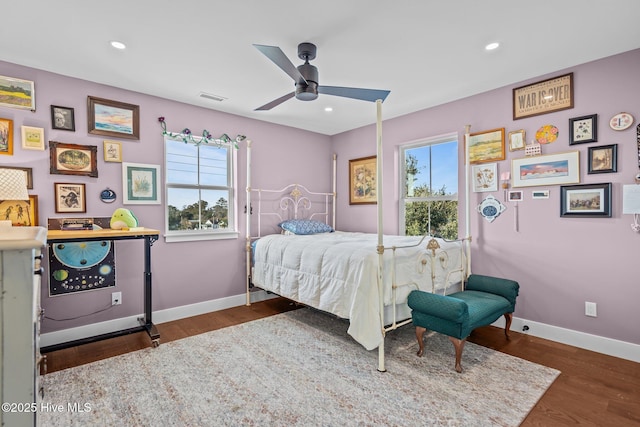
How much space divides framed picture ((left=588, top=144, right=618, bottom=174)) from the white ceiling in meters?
0.76

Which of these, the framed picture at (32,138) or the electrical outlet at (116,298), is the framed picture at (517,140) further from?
the framed picture at (32,138)

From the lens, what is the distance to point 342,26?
2146 millimetres

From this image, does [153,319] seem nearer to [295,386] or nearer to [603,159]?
[295,386]

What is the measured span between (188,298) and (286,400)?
209 cm

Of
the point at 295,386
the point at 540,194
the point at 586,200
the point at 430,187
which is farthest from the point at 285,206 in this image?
the point at 586,200

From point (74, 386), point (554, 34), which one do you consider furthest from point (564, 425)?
point (74, 386)

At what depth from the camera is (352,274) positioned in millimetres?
2518

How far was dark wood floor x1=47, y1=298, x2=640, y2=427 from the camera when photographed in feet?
6.07

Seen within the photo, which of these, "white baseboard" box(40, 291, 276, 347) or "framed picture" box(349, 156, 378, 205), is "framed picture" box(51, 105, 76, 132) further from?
"framed picture" box(349, 156, 378, 205)

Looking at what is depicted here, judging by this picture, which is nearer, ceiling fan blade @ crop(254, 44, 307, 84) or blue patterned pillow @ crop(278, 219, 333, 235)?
ceiling fan blade @ crop(254, 44, 307, 84)

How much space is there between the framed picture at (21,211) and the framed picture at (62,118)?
0.67 metres

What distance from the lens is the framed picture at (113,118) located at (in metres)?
2.98

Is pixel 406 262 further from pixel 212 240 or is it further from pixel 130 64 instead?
pixel 130 64

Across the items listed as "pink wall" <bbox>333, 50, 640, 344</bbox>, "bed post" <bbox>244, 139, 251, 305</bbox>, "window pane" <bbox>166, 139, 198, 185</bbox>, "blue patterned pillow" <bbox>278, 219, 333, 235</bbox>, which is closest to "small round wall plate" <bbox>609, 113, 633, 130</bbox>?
"pink wall" <bbox>333, 50, 640, 344</bbox>
